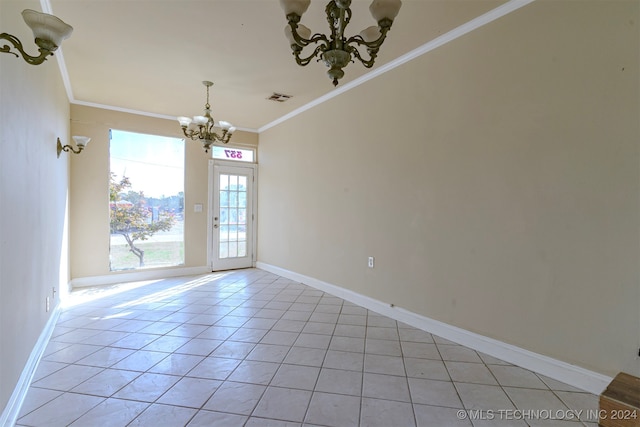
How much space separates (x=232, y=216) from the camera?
6.06 meters

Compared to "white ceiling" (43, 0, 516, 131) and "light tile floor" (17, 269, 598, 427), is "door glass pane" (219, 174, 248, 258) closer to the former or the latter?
"white ceiling" (43, 0, 516, 131)

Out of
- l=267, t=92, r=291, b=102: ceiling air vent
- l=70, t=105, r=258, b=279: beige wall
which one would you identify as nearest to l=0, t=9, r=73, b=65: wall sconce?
l=267, t=92, r=291, b=102: ceiling air vent

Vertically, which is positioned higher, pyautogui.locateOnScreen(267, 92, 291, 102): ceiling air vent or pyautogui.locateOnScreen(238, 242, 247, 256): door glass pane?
pyautogui.locateOnScreen(267, 92, 291, 102): ceiling air vent

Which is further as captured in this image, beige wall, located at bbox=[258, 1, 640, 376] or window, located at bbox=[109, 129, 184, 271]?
window, located at bbox=[109, 129, 184, 271]

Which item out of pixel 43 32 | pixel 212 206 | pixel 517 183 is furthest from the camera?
pixel 212 206

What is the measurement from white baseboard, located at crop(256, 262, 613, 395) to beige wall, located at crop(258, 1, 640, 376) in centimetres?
6

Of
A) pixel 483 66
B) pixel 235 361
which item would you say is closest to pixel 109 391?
pixel 235 361

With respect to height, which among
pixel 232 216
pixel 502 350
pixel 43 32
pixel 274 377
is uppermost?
pixel 43 32

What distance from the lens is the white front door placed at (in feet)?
19.2

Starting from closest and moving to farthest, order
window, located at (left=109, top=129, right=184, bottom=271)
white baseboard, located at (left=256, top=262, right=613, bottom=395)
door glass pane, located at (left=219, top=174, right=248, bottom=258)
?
white baseboard, located at (left=256, top=262, right=613, bottom=395) → window, located at (left=109, top=129, right=184, bottom=271) → door glass pane, located at (left=219, top=174, right=248, bottom=258)

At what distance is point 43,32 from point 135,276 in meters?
4.58

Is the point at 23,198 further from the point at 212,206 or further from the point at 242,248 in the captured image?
the point at 242,248

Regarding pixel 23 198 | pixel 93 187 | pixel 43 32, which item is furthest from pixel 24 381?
pixel 93 187

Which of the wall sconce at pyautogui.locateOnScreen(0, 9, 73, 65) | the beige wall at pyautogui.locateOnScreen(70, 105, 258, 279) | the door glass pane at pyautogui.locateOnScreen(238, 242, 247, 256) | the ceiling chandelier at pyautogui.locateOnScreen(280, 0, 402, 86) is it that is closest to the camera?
the wall sconce at pyautogui.locateOnScreen(0, 9, 73, 65)
